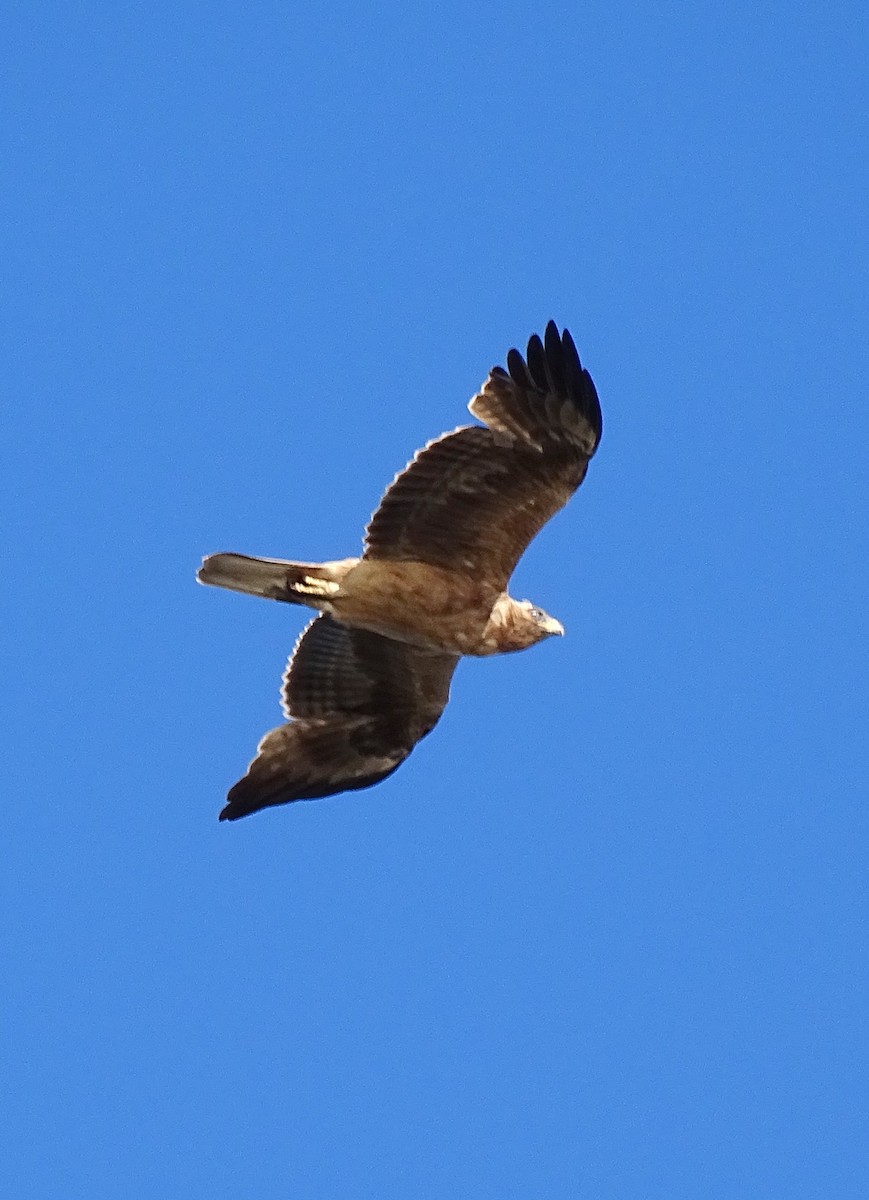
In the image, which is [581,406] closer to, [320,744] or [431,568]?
[431,568]

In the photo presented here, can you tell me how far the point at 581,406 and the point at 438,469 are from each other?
0.93m

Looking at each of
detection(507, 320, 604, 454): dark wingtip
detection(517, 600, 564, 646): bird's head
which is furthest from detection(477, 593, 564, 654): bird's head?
detection(507, 320, 604, 454): dark wingtip

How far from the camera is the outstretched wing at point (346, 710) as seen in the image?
1395 cm

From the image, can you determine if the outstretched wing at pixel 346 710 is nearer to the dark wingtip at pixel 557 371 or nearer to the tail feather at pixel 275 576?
the tail feather at pixel 275 576

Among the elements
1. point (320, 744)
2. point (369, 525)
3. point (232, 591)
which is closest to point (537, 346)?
point (369, 525)

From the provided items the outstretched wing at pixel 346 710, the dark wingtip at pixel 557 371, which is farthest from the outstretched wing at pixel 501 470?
the outstretched wing at pixel 346 710

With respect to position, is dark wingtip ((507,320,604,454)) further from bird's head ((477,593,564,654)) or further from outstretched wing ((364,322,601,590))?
bird's head ((477,593,564,654))

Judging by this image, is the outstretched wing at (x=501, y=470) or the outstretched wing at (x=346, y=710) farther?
the outstretched wing at (x=346, y=710)

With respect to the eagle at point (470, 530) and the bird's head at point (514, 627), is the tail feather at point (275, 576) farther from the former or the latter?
the bird's head at point (514, 627)

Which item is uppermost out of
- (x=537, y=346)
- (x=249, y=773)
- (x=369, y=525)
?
(x=537, y=346)

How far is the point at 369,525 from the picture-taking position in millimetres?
12820

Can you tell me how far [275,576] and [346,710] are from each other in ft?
5.70

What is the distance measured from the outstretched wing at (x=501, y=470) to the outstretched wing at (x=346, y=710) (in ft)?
4.23

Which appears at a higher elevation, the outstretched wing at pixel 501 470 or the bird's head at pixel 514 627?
the outstretched wing at pixel 501 470
